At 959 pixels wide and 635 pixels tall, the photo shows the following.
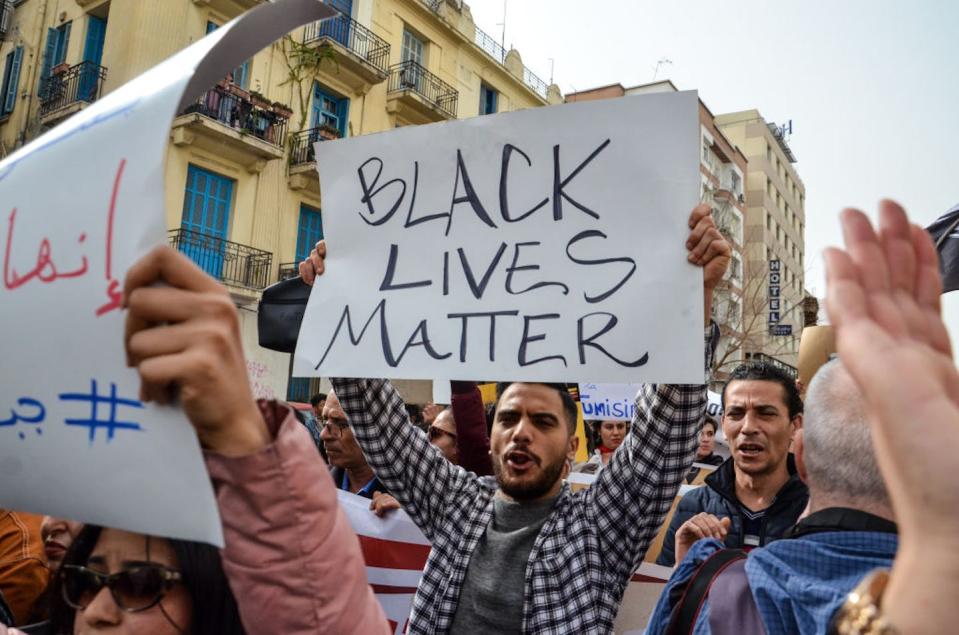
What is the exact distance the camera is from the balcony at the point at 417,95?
1897 cm

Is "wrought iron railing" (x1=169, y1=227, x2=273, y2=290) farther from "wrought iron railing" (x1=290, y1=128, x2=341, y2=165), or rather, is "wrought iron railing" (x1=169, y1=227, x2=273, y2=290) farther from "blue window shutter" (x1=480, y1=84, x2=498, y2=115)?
"blue window shutter" (x1=480, y1=84, x2=498, y2=115)

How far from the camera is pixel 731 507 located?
2.85 m

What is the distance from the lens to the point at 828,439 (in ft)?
4.57

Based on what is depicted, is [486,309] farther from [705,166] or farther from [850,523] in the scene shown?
[705,166]

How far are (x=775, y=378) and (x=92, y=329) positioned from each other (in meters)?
2.85

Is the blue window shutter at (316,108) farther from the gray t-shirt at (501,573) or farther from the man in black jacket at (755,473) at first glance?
the gray t-shirt at (501,573)

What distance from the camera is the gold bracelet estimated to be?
2.48ft

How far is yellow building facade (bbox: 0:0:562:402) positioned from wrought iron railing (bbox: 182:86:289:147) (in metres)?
0.03

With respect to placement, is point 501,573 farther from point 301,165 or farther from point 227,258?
point 301,165

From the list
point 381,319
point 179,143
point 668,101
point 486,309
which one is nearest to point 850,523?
point 486,309

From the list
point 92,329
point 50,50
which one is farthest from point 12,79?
point 92,329

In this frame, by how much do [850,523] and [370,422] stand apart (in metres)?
1.43

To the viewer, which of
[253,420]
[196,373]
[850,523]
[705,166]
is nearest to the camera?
[196,373]

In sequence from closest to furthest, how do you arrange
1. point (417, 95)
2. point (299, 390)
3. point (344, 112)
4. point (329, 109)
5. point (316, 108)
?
point (299, 390) → point (316, 108) → point (329, 109) → point (344, 112) → point (417, 95)
